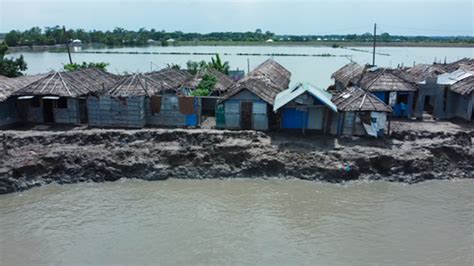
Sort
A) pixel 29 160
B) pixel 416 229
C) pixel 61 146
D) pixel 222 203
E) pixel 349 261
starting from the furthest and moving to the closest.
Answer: pixel 61 146 → pixel 29 160 → pixel 222 203 → pixel 416 229 → pixel 349 261

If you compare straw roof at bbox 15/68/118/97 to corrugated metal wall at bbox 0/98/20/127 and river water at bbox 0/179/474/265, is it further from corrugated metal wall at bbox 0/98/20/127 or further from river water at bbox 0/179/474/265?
river water at bbox 0/179/474/265

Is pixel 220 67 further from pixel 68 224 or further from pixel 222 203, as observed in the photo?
pixel 68 224

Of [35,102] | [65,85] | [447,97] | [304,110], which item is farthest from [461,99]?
[35,102]

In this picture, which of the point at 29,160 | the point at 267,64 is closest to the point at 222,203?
the point at 29,160

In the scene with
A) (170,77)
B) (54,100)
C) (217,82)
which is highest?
(170,77)

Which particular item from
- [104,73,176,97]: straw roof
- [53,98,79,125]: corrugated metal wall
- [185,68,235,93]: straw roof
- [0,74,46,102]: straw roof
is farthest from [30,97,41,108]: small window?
[185,68,235,93]: straw roof

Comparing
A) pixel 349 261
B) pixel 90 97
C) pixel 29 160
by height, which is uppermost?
pixel 90 97

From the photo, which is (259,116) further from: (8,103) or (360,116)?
(8,103)
